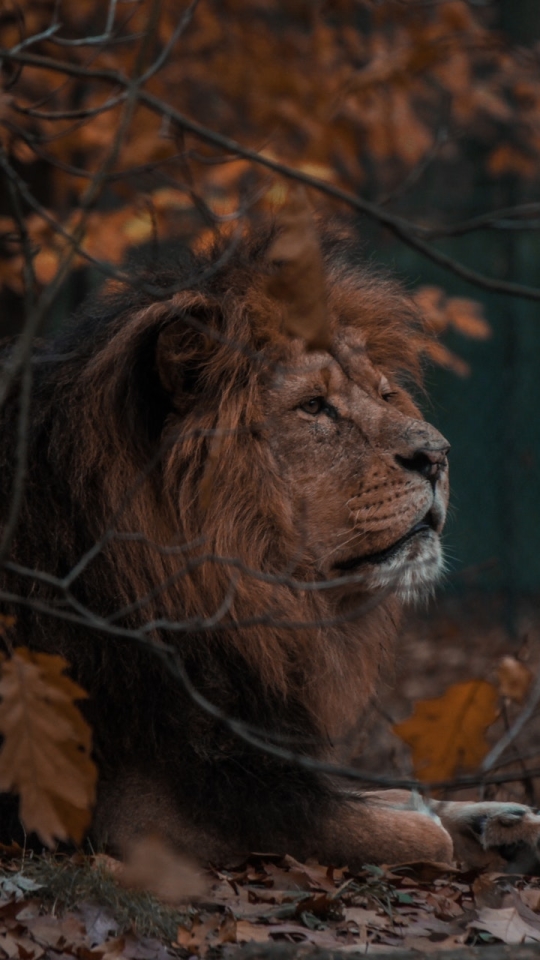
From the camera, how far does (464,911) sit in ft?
11.2

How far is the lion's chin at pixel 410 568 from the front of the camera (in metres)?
3.95

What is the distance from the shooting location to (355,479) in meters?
3.95

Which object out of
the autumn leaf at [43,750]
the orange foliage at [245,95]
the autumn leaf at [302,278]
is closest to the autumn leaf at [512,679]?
the autumn leaf at [43,750]

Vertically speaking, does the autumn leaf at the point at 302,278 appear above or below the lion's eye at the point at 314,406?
above

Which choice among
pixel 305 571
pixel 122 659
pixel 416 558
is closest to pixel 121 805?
pixel 122 659

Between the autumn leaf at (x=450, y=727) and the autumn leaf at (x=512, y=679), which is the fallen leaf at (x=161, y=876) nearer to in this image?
the autumn leaf at (x=450, y=727)

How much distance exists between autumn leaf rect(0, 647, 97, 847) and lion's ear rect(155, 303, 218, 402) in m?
1.31

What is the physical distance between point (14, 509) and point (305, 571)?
154 cm

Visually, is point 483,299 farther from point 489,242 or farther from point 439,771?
point 439,771

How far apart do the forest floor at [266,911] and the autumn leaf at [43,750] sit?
1.28 feet

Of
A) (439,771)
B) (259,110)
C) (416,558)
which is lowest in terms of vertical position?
(439,771)

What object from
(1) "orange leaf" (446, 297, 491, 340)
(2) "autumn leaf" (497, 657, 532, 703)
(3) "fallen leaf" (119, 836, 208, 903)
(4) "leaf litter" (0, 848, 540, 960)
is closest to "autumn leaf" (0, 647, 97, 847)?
(4) "leaf litter" (0, 848, 540, 960)

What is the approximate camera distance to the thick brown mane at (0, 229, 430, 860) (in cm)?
365

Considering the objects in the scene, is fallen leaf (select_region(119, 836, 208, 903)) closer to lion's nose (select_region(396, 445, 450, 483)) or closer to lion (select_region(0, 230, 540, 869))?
lion (select_region(0, 230, 540, 869))
